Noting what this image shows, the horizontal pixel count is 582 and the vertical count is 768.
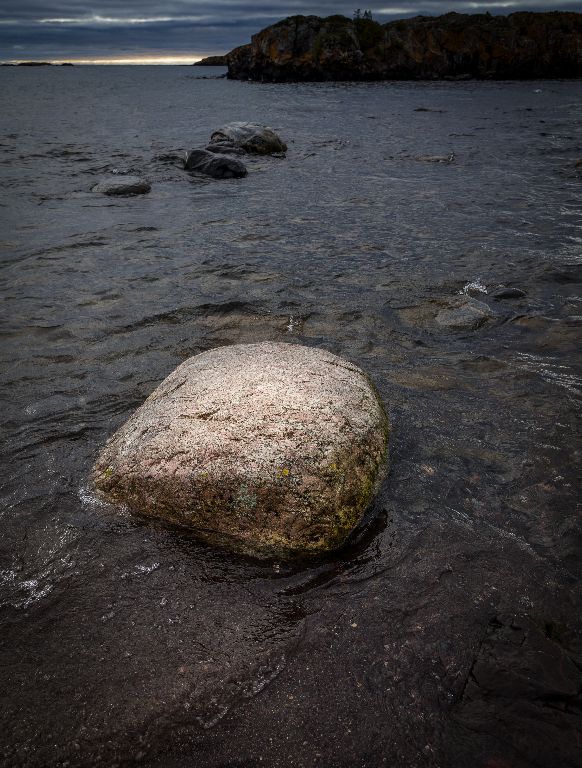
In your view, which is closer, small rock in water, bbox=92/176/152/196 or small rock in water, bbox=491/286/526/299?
small rock in water, bbox=491/286/526/299

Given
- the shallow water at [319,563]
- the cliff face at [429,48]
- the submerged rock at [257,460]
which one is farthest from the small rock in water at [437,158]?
the cliff face at [429,48]

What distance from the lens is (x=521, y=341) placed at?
4.84 m

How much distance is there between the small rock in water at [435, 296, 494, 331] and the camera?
16.9 feet

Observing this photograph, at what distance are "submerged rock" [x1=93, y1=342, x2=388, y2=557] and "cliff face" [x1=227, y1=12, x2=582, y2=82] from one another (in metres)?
73.6

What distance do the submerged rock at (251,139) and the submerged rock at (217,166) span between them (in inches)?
100

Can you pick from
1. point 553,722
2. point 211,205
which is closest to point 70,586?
point 553,722

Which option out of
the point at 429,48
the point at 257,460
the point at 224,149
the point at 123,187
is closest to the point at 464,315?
the point at 257,460

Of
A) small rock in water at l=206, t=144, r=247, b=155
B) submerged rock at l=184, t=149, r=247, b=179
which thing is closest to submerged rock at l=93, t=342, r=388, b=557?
submerged rock at l=184, t=149, r=247, b=179

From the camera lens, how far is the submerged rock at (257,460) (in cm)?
268

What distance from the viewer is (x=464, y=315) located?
5.29 meters

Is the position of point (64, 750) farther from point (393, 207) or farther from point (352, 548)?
point (393, 207)

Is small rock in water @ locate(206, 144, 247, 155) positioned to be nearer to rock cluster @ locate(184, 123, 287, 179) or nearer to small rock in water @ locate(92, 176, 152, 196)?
rock cluster @ locate(184, 123, 287, 179)

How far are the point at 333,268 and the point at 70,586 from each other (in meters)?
5.12

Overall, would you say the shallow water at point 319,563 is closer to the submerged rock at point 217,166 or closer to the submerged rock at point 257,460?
the submerged rock at point 257,460
